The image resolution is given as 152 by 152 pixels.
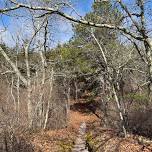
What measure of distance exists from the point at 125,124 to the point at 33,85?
7609 mm

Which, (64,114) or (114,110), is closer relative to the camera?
(114,110)

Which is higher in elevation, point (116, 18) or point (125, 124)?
point (116, 18)

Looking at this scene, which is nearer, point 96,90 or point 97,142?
point 97,142

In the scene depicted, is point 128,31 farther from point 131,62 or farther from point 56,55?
point 56,55

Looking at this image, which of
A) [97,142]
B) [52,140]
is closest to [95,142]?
[97,142]

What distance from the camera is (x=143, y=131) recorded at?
26641mm

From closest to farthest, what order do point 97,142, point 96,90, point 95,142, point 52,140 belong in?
point 95,142
point 97,142
point 52,140
point 96,90

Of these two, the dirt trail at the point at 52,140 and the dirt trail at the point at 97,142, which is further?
the dirt trail at the point at 52,140

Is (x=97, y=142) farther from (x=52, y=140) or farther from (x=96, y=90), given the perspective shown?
(x=96, y=90)

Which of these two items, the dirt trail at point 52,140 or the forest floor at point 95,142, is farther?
the dirt trail at point 52,140

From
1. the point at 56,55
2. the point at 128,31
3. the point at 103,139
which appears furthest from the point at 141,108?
the point at 128,31

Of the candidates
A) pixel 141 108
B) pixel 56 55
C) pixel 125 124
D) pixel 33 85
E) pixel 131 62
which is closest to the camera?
pixel 125 124

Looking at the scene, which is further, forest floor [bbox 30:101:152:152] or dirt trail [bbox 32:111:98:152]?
dirt trail [bbox 32:111:98:152]

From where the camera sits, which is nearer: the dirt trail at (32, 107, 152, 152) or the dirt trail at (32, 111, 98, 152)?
the dirt trail at (32, 107, 152, 152)
